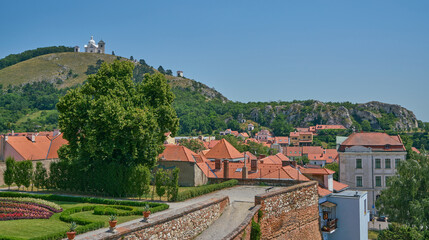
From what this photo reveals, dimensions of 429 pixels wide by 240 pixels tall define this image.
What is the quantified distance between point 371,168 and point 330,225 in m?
29.1

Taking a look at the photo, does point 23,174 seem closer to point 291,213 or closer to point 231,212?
point 231,212

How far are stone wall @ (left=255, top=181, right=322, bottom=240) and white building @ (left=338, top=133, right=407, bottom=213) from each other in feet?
111

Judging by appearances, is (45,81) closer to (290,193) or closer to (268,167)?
(268,167)

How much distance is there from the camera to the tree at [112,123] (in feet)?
86.3

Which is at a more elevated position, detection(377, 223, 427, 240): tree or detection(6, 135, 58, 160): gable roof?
detection(6, 135, 58, 160): gable roof

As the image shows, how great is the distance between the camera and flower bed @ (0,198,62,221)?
2094cm

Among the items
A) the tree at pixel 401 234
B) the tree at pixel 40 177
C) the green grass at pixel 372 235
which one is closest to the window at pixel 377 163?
the green grass at pixel 372 235

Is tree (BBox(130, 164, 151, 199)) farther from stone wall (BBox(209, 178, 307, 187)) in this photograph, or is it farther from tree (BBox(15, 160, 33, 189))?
tree (BBox(15, 160, 33, 189))

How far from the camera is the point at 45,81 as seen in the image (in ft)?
630

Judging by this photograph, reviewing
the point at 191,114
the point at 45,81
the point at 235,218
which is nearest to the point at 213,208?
the point at 235,218

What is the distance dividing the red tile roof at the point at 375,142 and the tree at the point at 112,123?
105 ft

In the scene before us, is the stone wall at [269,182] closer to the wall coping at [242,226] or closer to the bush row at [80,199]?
the bush row at [80,199]

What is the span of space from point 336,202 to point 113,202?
1519 cm

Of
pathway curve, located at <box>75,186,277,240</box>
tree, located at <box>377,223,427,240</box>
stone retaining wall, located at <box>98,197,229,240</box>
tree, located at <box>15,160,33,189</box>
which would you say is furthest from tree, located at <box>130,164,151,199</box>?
tree, located at <box>377,223,427,240</box>
